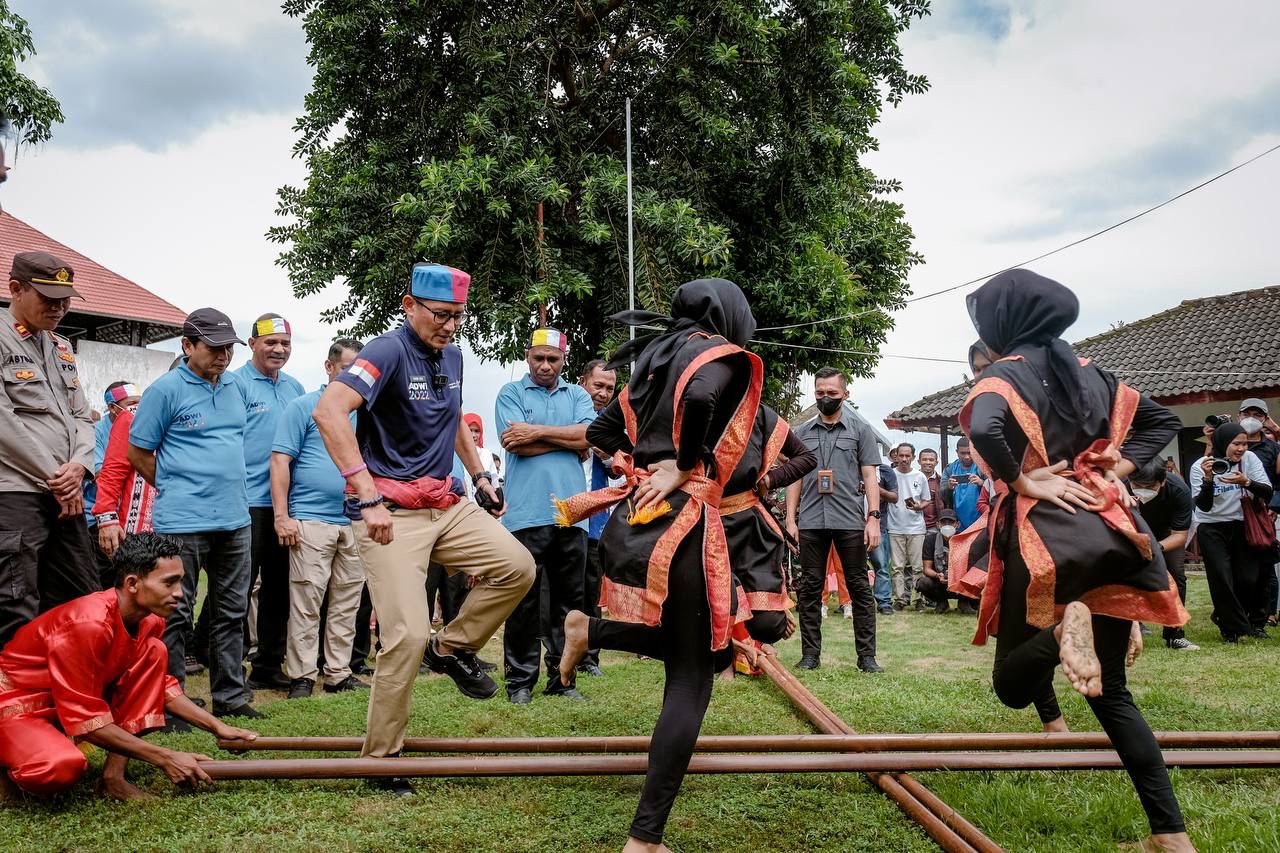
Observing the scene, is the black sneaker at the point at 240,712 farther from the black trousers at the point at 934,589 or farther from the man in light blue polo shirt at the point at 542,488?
the black trousers at the point at 934,589

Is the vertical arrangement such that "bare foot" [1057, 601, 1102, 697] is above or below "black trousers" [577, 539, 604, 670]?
above

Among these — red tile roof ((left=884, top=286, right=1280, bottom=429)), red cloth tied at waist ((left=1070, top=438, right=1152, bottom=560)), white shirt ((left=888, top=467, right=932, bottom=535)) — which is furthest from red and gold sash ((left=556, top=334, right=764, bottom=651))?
red tile roof ((left=884, top=286, right=1280, bottom=429))

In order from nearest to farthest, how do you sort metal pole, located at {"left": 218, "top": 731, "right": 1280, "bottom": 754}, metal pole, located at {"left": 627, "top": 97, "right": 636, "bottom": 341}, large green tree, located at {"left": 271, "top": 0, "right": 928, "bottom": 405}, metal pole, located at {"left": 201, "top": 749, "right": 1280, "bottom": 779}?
metal pole, located at {"left": 201, "top": 749, "right": 1280, "bottom": 779}, metal pole, located at {"left": 218, "top": 731, "right": 1280, "bottom": 754}, metal pole, located at {"left": 627, "top": 97, "right": 636, "bottom": 341}, large green tree, located at {"left": 271, "top": 0, "right": 928, "bottom": 405}

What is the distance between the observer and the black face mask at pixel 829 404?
7.14 m

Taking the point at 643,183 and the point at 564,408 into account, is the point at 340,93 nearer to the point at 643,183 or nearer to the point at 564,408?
the point at 643,183

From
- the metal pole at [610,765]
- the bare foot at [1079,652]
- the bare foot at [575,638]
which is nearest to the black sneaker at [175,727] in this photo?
the metal pole at [610,765]

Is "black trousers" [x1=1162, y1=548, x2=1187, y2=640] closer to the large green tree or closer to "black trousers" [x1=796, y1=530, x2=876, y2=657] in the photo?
"black trousers" [x1=796, y1=530, x2=876, y2=657]

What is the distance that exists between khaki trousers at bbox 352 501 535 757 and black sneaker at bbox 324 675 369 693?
86.3 inches

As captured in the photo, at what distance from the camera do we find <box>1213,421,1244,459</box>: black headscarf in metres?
8.58

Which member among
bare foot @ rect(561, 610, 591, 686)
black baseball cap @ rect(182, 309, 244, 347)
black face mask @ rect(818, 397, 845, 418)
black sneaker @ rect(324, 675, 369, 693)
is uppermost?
black baseball cap @ rect(182, 309, 244, 347)

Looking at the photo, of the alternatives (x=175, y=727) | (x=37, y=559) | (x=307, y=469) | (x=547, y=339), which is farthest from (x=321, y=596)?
(x=547, y=339)

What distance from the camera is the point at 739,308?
3.41 m

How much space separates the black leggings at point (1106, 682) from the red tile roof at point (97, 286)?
2469cm

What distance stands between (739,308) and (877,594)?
8.75 metres
